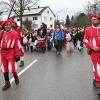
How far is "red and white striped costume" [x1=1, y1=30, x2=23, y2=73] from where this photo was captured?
31.8 ft

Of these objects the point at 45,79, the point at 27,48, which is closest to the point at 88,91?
the point at 45,79

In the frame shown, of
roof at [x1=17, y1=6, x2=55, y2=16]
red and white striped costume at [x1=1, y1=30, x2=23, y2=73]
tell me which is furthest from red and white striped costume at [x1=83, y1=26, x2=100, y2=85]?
roof at [x1=17, y1=6, x2=55, y2=16]

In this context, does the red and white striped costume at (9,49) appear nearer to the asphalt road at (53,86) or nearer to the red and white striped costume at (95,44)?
the asphalt road at (53,86)

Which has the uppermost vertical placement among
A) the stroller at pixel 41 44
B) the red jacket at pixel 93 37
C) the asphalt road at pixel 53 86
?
the red jacket at pixel 93 37

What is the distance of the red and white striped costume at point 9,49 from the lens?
9695mm

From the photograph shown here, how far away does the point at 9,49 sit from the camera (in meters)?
9.75

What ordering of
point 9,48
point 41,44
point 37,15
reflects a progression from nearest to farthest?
1. point 9,48
2. point 41,44
3. point 37,15

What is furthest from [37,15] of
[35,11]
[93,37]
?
[93,37]

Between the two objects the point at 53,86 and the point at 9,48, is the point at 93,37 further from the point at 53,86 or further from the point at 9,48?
the point at 9,48

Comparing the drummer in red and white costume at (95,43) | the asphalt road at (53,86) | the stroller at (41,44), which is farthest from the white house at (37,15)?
the drummer in red and white costume at (95,43)

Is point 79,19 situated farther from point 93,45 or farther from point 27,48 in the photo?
point 93,45

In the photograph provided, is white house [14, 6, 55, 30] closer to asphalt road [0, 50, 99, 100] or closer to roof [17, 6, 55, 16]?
roof [17, 6, 55, 16]

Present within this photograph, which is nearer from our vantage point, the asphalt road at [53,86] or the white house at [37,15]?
the asphalt road at [53,86]

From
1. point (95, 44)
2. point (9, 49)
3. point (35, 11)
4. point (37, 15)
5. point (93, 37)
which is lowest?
point (37, 15)
